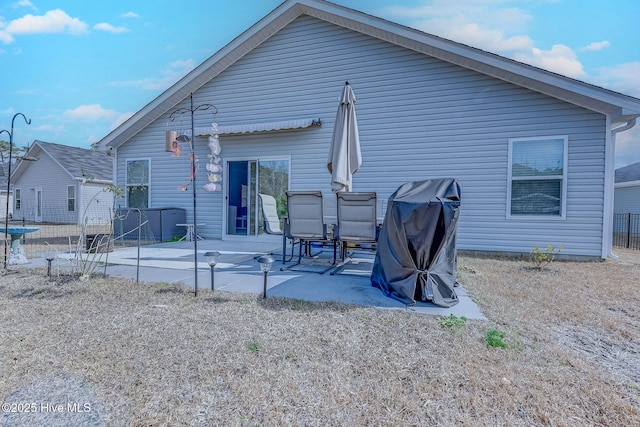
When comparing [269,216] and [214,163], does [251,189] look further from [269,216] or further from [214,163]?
Result: [269,216]

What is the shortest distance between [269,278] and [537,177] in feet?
18.2

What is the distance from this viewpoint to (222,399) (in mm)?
1691

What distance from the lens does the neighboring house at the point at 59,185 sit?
17.6 meters

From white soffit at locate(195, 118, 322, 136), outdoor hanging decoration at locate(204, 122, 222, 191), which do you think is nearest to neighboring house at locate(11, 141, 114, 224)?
outdoor hanging decoration at locate(204, 122, 222, 191)

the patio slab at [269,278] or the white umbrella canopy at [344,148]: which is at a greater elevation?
the white umbrella canopy at [344,148]

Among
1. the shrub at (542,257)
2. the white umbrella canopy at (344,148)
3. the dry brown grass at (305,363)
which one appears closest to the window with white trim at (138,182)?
the dry brown grass at (305,363)

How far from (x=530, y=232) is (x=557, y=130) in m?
2.00

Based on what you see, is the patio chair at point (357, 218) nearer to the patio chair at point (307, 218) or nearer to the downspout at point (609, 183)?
the patio chair at point (307, 218)

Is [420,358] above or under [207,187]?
under

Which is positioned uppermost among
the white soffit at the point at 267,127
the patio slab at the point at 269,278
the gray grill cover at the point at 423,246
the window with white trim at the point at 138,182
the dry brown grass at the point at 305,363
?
the white soffit at the point at 267,127

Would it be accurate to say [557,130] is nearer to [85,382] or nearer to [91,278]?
[85,382]

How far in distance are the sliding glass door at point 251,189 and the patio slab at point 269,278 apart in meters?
1.79

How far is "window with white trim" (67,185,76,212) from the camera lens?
1773 centimetres

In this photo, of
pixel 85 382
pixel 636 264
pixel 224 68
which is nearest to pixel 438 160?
pixel 636 264
